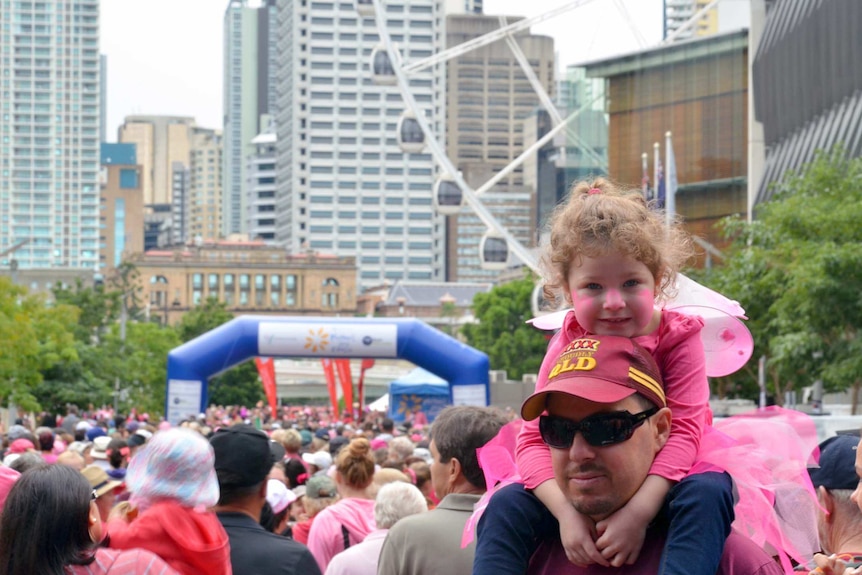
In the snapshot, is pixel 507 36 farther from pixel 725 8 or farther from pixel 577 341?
pixel 577 341

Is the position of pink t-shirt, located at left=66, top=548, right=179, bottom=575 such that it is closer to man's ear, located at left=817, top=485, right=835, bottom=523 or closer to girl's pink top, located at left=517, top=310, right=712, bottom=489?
girl's pink top, located at left=517, top=310, right=712, bottom=489

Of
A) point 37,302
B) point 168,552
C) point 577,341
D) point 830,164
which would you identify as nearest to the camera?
point 577,341

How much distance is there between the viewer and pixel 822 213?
85.8ft

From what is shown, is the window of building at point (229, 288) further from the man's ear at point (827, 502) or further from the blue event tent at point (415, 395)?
the man's ear at point (827, 502)

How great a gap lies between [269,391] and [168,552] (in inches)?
1609

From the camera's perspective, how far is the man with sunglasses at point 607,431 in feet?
9.83

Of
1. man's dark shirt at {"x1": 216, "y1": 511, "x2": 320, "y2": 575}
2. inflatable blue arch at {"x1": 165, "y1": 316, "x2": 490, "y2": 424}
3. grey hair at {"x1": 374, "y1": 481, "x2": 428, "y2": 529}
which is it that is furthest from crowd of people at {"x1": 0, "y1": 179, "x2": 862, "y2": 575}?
inflatable blue arch at {"x1": 165, "y1": 316, "x2": 490, "y2": 424}

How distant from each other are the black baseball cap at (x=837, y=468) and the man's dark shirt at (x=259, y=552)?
80.0 inches

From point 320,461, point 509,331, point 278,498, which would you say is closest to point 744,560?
point 278,498

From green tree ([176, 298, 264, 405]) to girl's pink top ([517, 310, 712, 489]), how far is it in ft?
324

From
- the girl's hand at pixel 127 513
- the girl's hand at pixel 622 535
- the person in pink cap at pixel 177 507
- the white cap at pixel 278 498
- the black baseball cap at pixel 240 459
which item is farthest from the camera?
the white cap at pixel 278 498

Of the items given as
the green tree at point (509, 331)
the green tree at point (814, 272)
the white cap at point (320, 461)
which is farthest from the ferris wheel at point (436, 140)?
the white cap at point (320, 461)

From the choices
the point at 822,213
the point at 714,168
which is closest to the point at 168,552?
the point at 822,213

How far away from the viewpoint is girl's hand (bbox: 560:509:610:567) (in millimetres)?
3008
